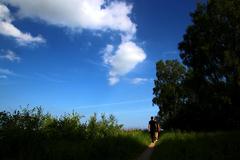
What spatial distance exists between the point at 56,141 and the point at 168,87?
51866 millimetres

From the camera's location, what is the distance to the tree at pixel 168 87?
72.1m

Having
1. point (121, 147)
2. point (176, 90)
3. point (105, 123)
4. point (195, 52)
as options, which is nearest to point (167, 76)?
point (176, 90)

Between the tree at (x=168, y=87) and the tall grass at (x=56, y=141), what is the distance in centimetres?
4369

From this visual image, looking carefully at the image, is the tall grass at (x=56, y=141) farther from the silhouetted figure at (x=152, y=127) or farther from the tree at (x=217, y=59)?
the tree at (x=217, y=59)

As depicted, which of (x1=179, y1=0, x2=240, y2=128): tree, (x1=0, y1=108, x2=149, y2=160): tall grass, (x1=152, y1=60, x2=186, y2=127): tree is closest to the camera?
(x1=0, y1=108, x2=149, y2=160): tall grass

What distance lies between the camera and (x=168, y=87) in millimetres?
72000

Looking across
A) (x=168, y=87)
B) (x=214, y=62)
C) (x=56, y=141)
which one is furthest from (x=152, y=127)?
(x=168, y=87)

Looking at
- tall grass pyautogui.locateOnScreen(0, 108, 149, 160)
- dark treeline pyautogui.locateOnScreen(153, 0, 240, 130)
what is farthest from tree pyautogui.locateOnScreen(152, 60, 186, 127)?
tall grass pyautogui.locateOnScreen(0, 108, 149, 160)

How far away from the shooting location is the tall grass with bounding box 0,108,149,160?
606 inches

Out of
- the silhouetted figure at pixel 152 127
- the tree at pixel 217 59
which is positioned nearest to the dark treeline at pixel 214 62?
the tree at pixel 217 59

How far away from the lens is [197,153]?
1499 centimetres

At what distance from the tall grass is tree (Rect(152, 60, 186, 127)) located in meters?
43.7

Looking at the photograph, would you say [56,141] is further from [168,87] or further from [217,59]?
[168,87]

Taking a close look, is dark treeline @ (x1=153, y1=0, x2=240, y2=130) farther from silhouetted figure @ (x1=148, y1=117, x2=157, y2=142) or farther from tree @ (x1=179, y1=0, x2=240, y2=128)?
silhouetted figure @ (x1=148, y1=117, x2=157, y2=142)
